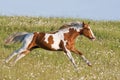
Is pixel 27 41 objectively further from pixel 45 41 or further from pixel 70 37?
pixel 70 37

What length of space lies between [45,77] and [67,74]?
3.97 ft

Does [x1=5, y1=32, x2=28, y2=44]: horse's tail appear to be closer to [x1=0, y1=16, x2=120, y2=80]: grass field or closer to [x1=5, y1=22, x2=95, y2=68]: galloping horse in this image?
[x1=5, y1=22, x2=95, y2=68]: galloping horse

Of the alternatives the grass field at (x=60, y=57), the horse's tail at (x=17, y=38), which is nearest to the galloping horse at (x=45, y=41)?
the horse's tail at (x=17, y=38)

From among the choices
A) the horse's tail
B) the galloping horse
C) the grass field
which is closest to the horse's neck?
the galloping horse

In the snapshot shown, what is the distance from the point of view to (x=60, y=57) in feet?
68.0

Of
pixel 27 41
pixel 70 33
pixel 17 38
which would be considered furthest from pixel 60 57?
pixel 27 41

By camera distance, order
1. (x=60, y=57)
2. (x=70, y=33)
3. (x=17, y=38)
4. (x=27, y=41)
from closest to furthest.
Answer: (x=27, y=41)
(x=17, y=38)
(x=70, y=33)
(x=60, y=57)

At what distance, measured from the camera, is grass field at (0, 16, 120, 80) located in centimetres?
1444

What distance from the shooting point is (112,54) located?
23.0m

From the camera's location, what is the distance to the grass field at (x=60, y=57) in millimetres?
14438

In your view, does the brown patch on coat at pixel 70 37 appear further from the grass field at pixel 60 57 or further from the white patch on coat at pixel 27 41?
the white patch on coat at pixel 27 41

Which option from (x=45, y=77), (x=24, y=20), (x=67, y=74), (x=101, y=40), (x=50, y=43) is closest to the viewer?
(x=45, y=77)

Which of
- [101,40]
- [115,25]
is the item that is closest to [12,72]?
[101,40]

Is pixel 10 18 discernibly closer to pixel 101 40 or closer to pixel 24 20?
pixel 24 20
